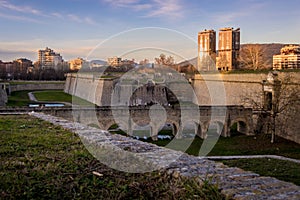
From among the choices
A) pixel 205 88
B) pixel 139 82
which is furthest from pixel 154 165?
pixel 205 88

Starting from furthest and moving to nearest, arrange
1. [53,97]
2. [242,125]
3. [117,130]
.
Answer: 1. [53,97]
2. [242,125]
3. [117,130]

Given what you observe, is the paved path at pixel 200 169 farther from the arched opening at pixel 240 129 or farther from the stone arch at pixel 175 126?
the arched opening at pixel 240 129

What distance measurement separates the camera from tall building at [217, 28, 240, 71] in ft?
192

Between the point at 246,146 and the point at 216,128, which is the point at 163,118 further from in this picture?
the point at 246,146

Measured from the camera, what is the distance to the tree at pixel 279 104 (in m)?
21.4

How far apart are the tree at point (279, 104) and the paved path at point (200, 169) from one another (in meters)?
17.3

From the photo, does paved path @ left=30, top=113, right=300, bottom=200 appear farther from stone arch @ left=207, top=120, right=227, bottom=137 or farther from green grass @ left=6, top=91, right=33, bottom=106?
green grass @ left=6, top=91, right=33, bottom=106

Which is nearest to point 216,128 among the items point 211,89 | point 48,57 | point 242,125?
point 242,125

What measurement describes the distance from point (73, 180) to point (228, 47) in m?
57.4

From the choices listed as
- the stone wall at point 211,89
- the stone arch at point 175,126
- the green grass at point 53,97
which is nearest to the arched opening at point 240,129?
the stone wall at point 211,89

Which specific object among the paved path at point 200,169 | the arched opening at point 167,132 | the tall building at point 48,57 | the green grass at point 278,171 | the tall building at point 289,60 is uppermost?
the tall building at point 48,57

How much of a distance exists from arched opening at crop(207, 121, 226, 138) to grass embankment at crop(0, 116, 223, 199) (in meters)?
19.2

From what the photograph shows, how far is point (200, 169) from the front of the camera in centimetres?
373

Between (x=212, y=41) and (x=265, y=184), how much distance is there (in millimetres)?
55124
